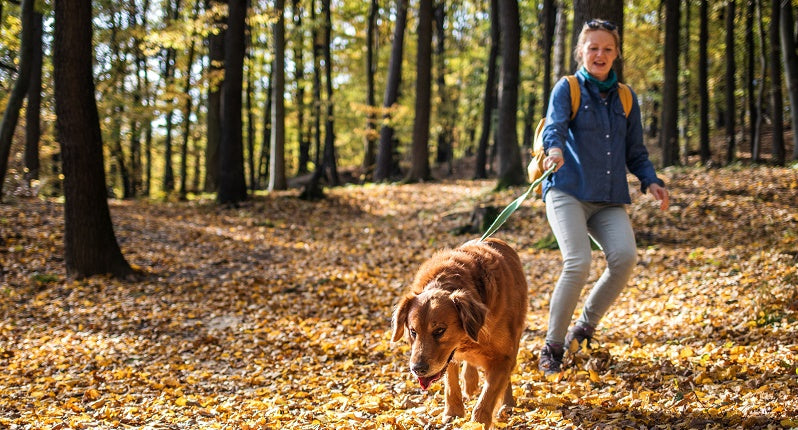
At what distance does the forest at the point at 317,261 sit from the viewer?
4438 mm

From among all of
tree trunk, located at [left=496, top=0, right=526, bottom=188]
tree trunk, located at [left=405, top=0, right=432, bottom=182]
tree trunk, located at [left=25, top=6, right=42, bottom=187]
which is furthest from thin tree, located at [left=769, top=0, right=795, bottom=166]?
tree trunk, located at [left=25, top=6, right=42, bottom=187]

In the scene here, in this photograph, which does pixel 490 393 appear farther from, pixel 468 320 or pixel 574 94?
pixel 574 94

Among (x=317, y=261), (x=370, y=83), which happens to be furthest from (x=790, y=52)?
(x=370, y=83)

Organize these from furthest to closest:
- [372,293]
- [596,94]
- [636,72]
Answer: [636,72]
[372,293]
[596,94]

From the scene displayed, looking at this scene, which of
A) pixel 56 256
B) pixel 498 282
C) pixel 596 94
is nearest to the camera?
pixel 498 282

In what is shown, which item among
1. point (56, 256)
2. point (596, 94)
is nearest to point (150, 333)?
point (56, 256)

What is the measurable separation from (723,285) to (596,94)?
361cm

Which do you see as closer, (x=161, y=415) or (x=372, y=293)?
(x=161, y=415)

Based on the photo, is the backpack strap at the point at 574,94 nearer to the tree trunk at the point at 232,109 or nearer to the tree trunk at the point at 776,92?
the tree trunk at the point at 232,109

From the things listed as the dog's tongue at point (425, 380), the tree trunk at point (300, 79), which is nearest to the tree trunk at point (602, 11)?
the dog's tongue at point (425, 380)

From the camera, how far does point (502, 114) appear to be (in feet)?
50.8

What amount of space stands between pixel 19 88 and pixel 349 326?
9699 mm

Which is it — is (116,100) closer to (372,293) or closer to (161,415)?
(372,293)

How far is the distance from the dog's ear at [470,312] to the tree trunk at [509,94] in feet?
39.8
